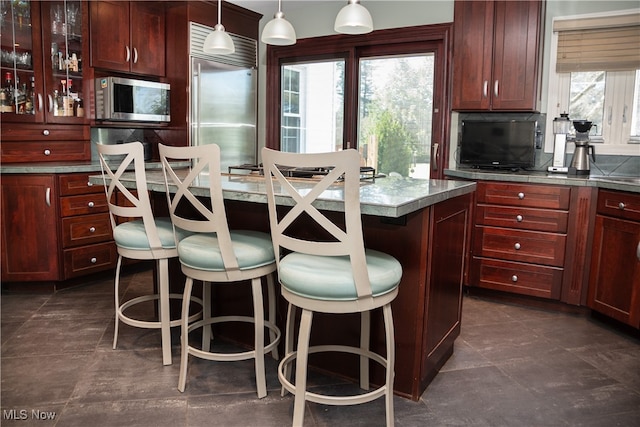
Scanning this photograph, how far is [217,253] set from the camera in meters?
2.09

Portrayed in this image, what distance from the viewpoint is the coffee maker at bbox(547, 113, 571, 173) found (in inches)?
144

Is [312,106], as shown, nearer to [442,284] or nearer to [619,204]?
[619,204]

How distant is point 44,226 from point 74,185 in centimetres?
36

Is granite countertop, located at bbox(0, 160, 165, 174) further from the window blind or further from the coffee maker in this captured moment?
the window blind

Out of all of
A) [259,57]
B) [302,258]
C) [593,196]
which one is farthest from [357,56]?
[302,258]

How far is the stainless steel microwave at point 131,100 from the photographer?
4.00 metres

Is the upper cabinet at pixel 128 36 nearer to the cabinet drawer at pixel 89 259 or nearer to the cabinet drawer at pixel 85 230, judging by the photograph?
the cabinet drawer at pixel 85 230

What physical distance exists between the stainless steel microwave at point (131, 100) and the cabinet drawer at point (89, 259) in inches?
42.5

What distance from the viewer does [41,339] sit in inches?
110

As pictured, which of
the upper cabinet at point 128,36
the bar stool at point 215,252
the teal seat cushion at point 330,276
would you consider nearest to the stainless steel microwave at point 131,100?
the upper cabinet at point 128,36

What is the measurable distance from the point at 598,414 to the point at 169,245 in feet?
6.87

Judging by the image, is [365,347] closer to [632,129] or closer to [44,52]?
[632,129]

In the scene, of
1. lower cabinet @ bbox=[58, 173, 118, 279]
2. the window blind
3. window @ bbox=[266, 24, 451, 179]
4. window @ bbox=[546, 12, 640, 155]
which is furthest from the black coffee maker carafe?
lower cabinet @ bbox=[58, 173, 118, 279]

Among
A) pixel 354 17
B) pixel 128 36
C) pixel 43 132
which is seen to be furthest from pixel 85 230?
pixel 354 17
